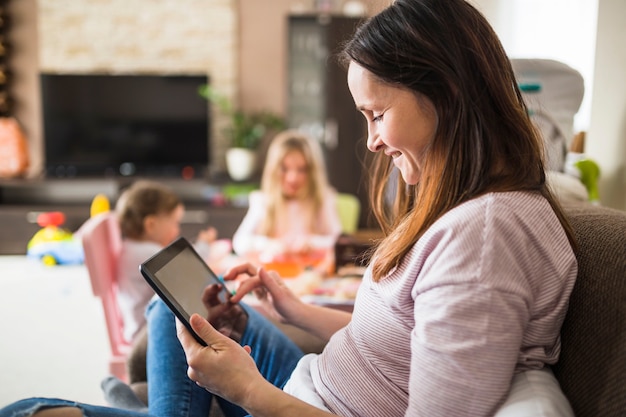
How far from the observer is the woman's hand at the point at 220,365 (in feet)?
2.98

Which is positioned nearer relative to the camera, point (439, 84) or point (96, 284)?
point (439, 84)

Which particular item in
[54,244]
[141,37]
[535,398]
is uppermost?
[141,37]

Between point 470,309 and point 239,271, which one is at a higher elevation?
point 470,309

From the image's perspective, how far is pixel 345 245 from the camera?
2.05 metres

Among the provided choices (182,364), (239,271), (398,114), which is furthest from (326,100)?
(398,114)

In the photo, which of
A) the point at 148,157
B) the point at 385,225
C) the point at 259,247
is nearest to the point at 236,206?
the point at 148,157

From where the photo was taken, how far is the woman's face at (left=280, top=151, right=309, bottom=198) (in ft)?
9.55

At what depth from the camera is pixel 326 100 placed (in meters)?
4.88

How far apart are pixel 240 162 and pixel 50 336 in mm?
2370

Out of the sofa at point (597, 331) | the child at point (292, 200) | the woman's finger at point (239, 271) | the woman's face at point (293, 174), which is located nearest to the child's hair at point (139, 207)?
the child at point (292, 200)

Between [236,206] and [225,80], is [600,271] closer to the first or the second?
[236,206]

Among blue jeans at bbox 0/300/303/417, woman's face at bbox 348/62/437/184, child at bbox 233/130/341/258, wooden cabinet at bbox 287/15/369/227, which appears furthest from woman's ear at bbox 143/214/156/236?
wooden cabinet at bbox 287/15/369/227

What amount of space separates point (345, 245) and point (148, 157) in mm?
3492

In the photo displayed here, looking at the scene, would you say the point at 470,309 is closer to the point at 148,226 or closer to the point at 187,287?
the point at 187,287
